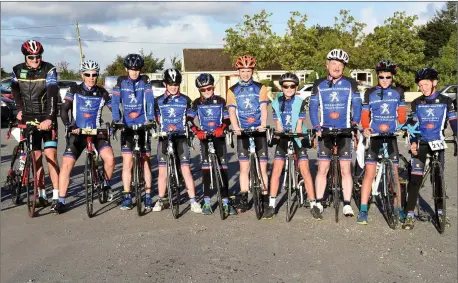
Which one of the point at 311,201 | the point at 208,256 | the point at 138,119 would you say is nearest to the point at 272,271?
the point at 208,256

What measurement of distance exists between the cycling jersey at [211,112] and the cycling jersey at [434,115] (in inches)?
107

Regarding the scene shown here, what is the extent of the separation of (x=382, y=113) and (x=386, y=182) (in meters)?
0.94

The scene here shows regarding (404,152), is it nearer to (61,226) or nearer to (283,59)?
(61,226)

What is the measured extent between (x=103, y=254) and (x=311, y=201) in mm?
3166

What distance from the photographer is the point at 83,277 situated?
17.1 ft

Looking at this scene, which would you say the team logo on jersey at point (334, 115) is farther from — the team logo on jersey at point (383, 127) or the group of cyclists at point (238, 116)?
the team logo on jersey at point (383, 127)

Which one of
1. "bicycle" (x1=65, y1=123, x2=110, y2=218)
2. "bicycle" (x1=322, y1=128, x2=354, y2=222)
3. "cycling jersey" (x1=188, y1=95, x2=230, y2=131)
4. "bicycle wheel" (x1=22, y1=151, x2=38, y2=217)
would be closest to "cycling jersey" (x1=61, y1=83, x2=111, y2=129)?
"bicycle" (x1=65, y1=123, x2=110, y2=218)

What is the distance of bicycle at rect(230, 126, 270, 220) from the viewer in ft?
24.1

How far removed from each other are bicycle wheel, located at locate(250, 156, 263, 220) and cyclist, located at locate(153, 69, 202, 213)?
935mm

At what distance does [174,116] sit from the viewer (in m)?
7.70

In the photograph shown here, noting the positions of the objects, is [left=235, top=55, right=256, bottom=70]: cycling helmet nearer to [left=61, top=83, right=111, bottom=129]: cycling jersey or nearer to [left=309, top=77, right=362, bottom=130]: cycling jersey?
[left=309, top=77, right=362, bottom=130]: cycling jersey

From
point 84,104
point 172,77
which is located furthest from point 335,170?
point 84,104

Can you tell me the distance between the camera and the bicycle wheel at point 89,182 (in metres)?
7.59

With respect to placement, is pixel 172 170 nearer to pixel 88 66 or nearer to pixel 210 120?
pixel 210 120
